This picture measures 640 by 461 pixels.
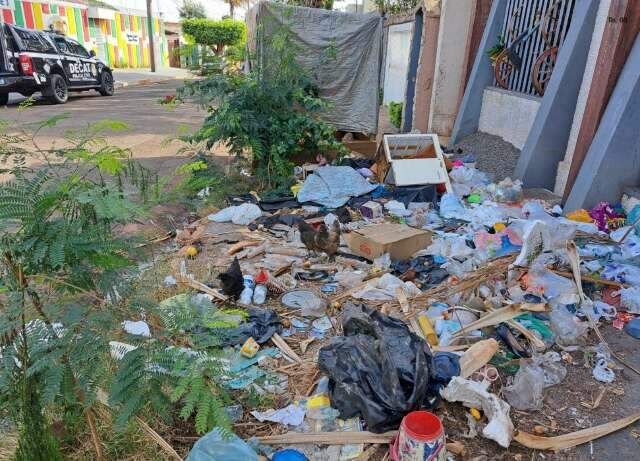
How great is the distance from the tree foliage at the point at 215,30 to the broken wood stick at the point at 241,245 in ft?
104

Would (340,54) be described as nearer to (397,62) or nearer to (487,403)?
(397,62)

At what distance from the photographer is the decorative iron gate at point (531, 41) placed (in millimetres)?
6902

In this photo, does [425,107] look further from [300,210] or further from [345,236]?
[345,236]

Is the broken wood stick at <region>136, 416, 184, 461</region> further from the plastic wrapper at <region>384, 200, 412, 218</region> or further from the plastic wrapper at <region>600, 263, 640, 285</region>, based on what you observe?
the plastic wrapper at <region>384, 200, 412, 218</region>

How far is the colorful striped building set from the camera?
2297 centimetres

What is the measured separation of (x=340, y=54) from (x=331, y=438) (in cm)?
729

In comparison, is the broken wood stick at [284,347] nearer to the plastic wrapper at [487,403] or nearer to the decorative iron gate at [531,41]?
the plastic wrapper at [487,403]

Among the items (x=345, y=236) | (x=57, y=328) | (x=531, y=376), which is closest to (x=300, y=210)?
(x=345, y=236)

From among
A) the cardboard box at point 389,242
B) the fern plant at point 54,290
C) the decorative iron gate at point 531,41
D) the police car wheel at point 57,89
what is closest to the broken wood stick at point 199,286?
the cardboard box at point 389,242

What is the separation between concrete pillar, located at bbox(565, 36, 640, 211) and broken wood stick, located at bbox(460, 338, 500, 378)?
10.3ft

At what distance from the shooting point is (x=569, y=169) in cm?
589

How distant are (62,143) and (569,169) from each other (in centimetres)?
805

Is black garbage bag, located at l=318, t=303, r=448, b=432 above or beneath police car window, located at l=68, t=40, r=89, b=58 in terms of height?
beneath

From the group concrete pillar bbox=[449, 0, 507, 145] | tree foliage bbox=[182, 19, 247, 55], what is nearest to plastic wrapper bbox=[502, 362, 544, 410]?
concrete pillar bbox=[449, 0, 507, 145]
